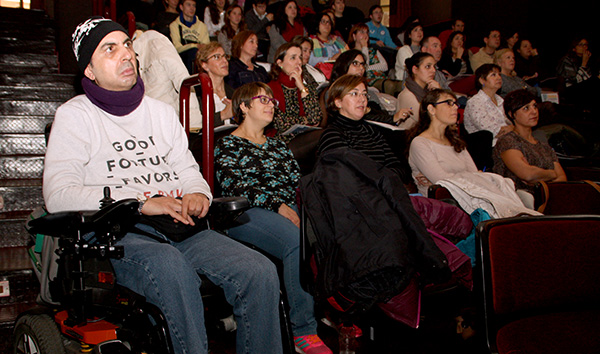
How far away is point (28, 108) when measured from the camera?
359cm

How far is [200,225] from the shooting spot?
1698 millimetres

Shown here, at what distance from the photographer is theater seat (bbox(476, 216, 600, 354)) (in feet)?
4.56

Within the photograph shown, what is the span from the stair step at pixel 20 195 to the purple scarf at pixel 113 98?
1473 mm

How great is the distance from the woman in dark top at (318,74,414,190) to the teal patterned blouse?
0.46 meters

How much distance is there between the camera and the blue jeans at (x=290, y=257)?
2145 millimetres

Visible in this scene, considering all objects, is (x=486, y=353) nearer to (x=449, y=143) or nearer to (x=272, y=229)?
(x=272, y=229)

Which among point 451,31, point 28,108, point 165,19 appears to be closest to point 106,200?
point 28,108

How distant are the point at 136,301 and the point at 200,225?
1.22 feet

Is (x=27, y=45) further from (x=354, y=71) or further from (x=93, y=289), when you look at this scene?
(x=93, y=289)

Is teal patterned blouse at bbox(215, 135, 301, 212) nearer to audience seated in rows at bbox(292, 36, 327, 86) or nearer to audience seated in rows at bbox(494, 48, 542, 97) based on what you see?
audience seated in rows at bbox(292, 36, 327, 86)

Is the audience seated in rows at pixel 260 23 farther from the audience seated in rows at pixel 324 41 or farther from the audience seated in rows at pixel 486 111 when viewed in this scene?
the audience seated in rows at pixel 486 111

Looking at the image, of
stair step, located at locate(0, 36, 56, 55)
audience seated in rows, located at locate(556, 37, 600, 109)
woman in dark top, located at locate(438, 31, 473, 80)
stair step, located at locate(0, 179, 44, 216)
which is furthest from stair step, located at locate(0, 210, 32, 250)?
audience seated in rows, located at locate(556, 37, 600, 109)

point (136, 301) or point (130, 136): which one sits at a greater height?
point (130, 136)

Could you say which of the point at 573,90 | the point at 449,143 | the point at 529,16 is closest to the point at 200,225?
the point at 449,143
